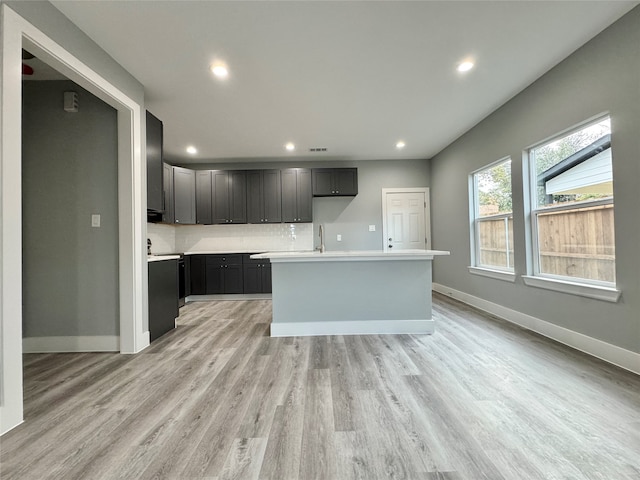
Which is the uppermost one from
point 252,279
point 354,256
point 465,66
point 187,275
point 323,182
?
point 465,66

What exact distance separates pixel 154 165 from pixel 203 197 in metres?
2.36

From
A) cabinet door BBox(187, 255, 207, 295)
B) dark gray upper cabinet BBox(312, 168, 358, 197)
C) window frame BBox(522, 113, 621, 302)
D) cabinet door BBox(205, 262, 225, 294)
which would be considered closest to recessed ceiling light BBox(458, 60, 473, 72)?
window frame BBox(522, 113, 621, 302)

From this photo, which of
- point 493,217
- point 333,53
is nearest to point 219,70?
point 333,53

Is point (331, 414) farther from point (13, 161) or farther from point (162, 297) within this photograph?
point (162, 297)

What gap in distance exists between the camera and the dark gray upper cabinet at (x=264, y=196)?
18.2ft

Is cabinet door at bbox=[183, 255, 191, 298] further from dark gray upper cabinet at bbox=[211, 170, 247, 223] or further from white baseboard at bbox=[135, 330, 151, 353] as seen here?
white baseboard at bbox=[135, 330, 151, 353]

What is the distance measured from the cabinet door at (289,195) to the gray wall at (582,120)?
3.10m

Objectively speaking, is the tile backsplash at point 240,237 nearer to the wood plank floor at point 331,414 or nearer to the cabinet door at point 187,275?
the cabinet door at point 187,275

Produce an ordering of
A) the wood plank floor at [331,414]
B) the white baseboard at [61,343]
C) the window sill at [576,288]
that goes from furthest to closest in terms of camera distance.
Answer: the white baseboard at [61,343] < the window sill at [576,288] < the wood plank floor at [331,414]

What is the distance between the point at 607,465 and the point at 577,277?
1986mm

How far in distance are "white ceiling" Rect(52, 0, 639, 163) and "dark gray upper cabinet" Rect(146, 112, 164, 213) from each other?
348 mm

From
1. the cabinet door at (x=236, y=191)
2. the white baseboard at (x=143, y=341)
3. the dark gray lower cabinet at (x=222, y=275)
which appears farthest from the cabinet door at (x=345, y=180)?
the white baseboard at (x=143, y=341)

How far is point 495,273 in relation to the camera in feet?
12.3

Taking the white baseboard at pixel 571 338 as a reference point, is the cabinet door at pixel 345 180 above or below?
above
